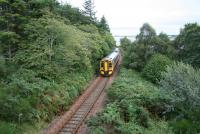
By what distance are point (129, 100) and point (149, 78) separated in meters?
12.8

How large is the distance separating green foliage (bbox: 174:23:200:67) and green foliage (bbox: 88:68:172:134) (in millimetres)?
13509

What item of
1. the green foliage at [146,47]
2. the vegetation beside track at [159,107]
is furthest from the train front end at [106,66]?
the vegetation beside track at [159,107]

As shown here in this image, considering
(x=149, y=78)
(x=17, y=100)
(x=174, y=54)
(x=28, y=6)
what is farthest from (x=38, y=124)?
(x=174, y=54)

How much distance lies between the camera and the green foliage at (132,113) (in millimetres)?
13031

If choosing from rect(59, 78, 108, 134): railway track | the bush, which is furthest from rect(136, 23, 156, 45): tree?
rect(59, 78, 108, 134): railway track

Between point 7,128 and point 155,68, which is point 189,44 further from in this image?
point 7,128

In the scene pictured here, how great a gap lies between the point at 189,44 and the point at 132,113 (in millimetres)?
→ 20688

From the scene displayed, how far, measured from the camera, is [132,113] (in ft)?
48.3

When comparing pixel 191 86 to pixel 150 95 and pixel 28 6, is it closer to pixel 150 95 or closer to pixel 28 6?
pixel 150 95

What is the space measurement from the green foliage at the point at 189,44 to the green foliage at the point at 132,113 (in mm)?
13509

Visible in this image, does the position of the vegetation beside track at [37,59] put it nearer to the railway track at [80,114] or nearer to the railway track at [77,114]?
the railway track at [77,114]

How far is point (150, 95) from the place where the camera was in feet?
58.3

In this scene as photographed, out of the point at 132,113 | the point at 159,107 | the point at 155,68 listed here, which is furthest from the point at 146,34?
the point at 132,113

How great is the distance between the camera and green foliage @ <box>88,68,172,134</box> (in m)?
13.0
